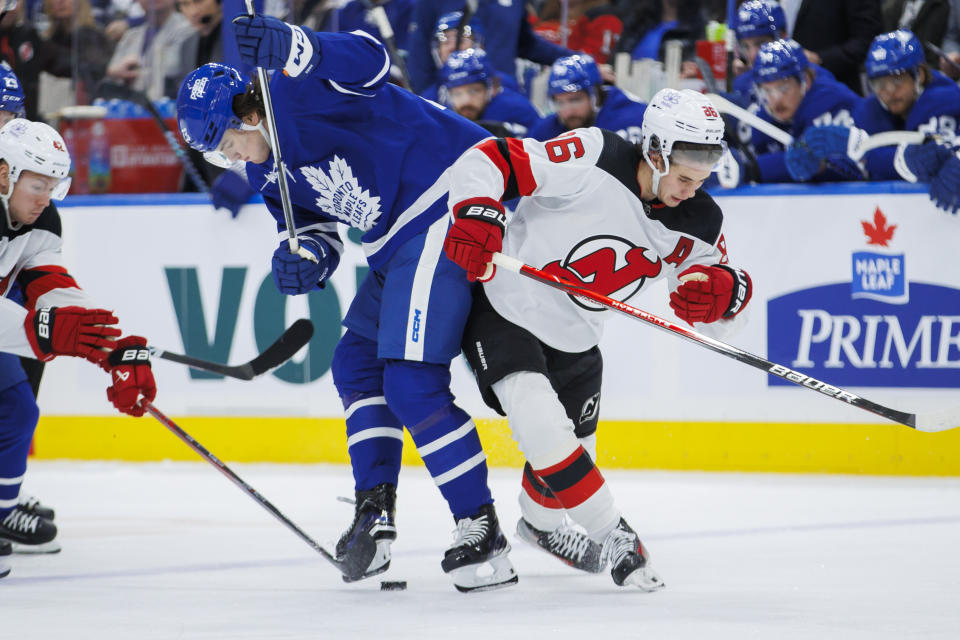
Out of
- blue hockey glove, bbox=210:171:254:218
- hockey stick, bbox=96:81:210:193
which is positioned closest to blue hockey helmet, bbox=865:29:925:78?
blue hockey glove, bbox=210:171:254:218

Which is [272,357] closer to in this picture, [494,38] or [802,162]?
[802,162]

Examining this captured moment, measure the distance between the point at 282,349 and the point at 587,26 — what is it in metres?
3.31

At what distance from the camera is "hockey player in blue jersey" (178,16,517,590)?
→ 283cm

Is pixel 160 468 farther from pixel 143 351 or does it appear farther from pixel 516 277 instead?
pixel 516 277

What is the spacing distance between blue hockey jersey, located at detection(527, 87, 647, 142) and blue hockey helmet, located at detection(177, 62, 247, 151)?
7.95 feet

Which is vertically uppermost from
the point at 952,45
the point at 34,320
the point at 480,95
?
the point at 952,45

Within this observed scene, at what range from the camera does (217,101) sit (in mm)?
2791

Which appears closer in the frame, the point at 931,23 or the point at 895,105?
the point at 895,105

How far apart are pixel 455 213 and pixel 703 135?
1.86ft

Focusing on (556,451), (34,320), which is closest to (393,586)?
(556,451)

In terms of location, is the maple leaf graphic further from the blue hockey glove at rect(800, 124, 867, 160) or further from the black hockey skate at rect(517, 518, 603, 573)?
the black hockey skate at rect(517, 518, 603, 573)

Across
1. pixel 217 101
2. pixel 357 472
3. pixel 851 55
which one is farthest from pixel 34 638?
pixel 851 55

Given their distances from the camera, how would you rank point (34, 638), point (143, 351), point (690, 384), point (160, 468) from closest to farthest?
point (34, 638), point (143, 351), point (690, 384), point (160, 468)

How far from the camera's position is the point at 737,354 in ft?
9.34
